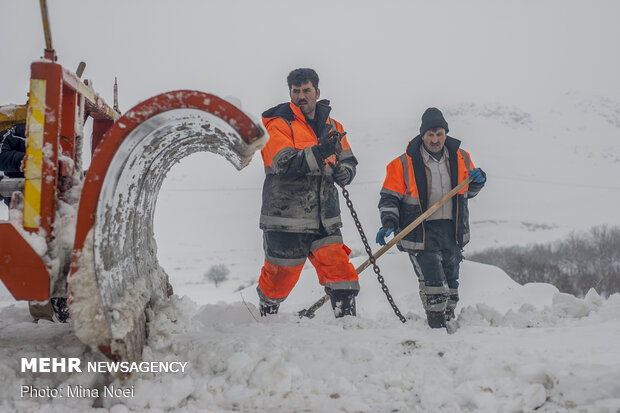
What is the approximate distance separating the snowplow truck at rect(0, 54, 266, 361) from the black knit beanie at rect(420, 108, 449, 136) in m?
2.06

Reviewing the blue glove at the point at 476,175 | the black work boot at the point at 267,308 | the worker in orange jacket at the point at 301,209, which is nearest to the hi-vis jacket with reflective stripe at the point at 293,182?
the worker in orange jacket at the point at 301,209

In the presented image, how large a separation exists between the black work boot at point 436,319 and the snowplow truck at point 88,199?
198cm

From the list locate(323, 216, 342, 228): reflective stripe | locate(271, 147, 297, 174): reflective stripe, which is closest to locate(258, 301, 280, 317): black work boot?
locate(323, 216, 342, 228): reflective stripe

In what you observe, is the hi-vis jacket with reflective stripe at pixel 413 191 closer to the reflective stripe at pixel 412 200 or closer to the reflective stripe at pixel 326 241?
the reflective stripe at pixel 412 200

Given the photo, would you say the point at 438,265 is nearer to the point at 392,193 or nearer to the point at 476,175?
the point at 392,193

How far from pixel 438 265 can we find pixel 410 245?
0.88 ft

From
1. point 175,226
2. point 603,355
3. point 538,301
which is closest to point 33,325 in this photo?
point 603,355

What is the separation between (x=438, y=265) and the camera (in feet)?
11.0

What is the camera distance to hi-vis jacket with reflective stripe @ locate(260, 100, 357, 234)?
2.98m

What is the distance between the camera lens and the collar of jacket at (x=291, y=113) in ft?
10.4

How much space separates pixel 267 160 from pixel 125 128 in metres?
1.58

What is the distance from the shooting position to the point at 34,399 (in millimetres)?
1632

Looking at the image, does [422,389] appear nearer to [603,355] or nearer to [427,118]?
[603,355]

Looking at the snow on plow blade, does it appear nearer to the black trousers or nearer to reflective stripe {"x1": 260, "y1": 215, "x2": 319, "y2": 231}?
reflective stripe {"x1": 260, "y1": 215, "x2": 319, "y2": 231}
